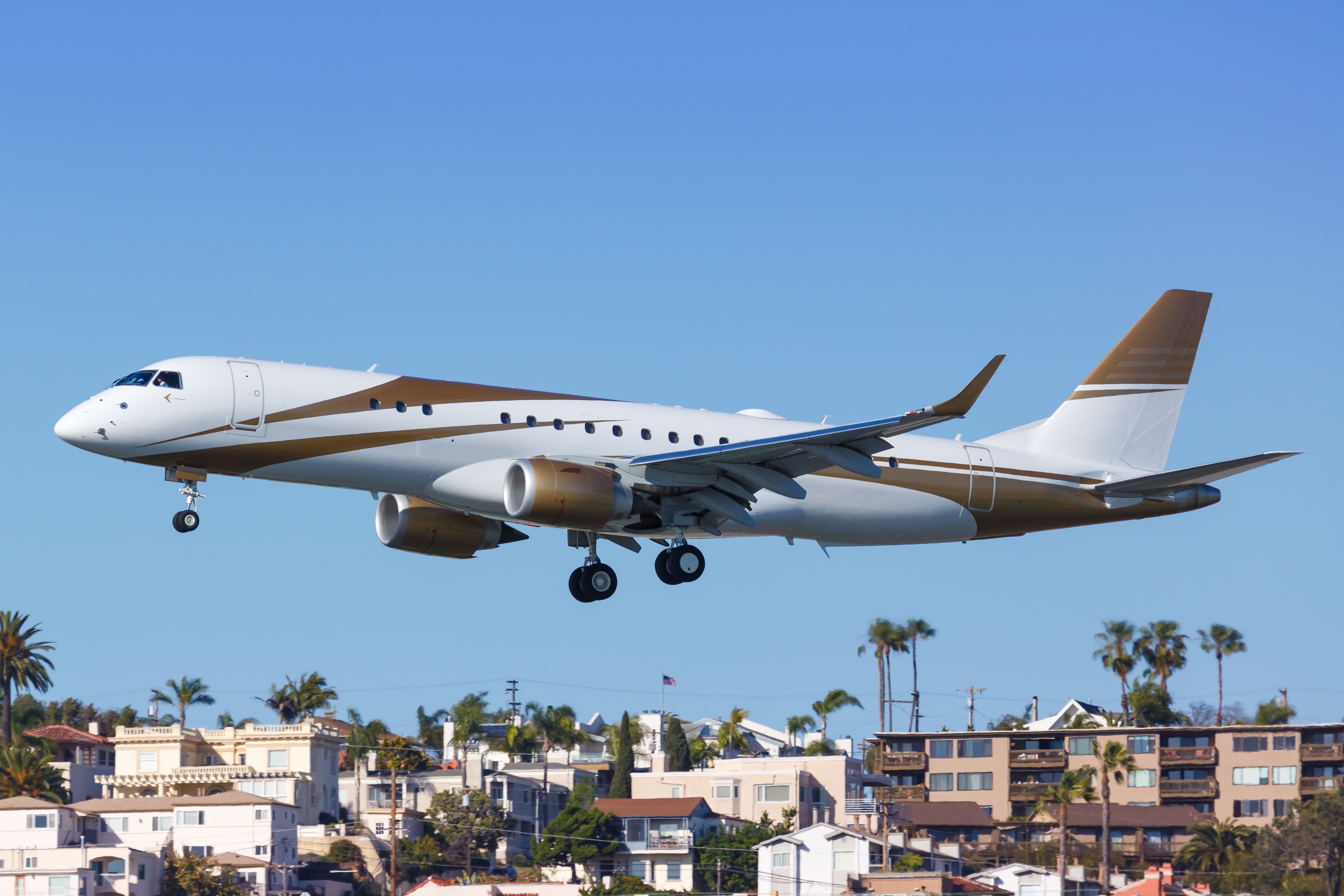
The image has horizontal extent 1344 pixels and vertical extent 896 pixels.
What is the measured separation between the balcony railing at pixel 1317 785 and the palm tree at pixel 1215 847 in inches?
153

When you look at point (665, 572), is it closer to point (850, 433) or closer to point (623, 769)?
point (850, 433)

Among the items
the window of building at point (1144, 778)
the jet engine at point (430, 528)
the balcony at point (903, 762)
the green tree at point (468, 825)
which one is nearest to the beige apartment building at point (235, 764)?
the green tree at point (468, 825)

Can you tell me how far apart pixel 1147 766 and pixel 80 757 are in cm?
7094

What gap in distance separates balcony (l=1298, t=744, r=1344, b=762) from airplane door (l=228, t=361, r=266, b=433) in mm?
81021

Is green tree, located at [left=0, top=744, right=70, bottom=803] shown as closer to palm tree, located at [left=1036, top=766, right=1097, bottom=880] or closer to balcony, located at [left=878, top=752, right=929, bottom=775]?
balcony, located at [left=878, top=752, right=929, bottom=775]

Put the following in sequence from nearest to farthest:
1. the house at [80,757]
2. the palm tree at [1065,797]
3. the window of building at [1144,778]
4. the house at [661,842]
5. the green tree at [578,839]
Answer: the palm tree at [1065,797] → the house at [661,842] → the green tree at [578,839] → the window of building at [1144,778] → the house at [80,757]

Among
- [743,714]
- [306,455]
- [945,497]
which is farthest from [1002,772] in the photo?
[306,455]

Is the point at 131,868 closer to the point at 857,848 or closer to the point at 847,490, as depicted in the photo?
the point at 857,848

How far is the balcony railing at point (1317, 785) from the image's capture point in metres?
96.8

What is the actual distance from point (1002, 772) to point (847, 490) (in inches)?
2813

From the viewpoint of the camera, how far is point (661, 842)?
3893 inches

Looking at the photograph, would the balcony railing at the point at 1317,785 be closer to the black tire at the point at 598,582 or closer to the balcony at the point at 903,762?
the balcony at the point at 903,762

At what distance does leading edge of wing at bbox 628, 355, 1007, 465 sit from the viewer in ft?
102

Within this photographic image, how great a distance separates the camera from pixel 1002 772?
105188mm
